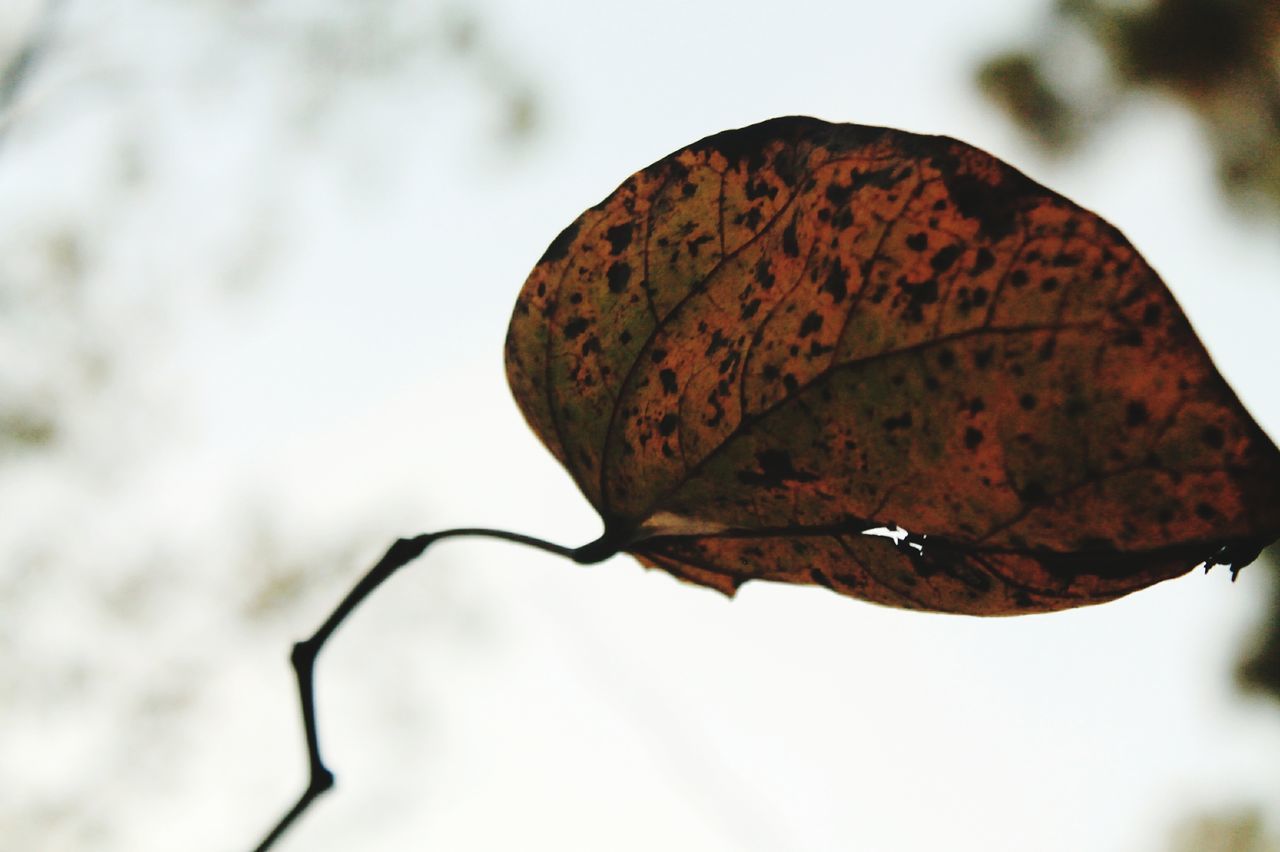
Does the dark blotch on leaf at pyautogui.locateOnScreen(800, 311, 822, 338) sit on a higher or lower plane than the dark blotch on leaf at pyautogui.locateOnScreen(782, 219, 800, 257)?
lower

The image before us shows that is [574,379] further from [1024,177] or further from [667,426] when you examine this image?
[1024,177]

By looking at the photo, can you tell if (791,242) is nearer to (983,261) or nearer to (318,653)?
(983,261)

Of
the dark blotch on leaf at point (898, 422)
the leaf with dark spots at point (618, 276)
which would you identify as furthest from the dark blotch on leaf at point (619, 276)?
the dark blotch on leaf at point (898, 422)

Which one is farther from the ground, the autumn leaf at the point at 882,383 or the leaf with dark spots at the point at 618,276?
the leaf with dark spots at the point at 618,276

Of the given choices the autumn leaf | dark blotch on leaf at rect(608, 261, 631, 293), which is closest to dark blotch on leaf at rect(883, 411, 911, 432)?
the autumn leaf

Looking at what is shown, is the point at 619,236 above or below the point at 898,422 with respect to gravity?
above

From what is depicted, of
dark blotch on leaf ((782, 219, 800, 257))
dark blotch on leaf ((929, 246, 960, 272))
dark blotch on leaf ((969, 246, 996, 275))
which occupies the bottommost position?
dark blotch on leaf ((969, 246, 996, 275))

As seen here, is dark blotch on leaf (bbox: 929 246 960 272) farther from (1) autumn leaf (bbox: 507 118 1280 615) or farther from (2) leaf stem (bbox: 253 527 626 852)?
(2) leaf stem (bbox: 253 527 626 852)

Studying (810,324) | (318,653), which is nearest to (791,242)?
(810,324)

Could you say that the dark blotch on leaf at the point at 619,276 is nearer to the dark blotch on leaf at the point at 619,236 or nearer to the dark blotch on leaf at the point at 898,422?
the dark blotch on leaf at the point at 619,236
